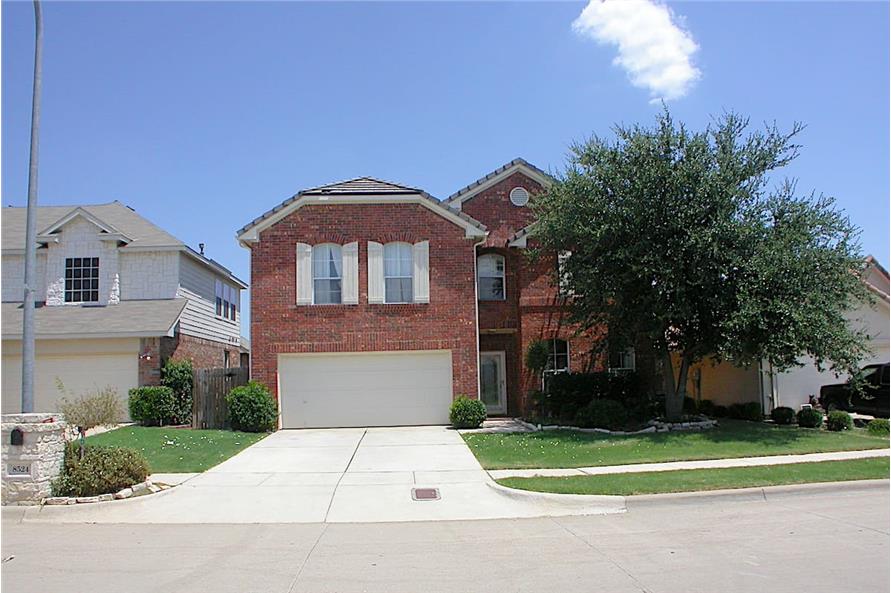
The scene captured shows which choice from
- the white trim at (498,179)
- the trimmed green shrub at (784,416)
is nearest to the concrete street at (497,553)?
the trimmed green shrub at (784,416)

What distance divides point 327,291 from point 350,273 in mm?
844

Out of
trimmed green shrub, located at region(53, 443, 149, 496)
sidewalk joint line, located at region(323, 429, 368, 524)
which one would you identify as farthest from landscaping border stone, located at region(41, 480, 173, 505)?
sidewalk joint line, located at region(323, 429, 368, 524)

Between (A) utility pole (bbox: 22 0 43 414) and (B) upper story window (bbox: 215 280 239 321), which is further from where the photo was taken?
(B) upper story window (bbox: 215 280 239 321)

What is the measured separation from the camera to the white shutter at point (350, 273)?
20.5m

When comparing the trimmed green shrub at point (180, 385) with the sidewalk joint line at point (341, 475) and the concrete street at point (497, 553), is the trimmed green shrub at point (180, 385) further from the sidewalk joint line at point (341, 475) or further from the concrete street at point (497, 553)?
the concrete street at point (497, 553)

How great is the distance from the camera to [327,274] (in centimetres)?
2069

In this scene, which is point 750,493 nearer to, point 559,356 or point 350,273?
point 559,356

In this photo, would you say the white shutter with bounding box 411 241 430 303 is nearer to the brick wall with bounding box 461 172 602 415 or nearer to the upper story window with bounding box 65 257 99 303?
the brick wall with bounding box 461 172 602 415

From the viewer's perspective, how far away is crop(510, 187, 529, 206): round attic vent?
23344 mm

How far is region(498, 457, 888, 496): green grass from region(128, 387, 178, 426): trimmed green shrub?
12.5 m

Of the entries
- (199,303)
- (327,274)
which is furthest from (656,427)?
(199,303)

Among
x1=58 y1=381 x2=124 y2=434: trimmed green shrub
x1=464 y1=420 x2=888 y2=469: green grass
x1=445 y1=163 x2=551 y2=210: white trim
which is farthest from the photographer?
x1=445 y1=163 x2=551 y2=210: white trim

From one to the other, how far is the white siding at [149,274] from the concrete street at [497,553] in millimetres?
13938

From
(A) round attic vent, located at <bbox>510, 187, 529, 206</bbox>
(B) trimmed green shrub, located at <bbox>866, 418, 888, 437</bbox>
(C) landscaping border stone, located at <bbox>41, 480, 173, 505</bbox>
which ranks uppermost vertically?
(A) round attic vent, located at <bbox>510, 187, 529, 206</bbox>
